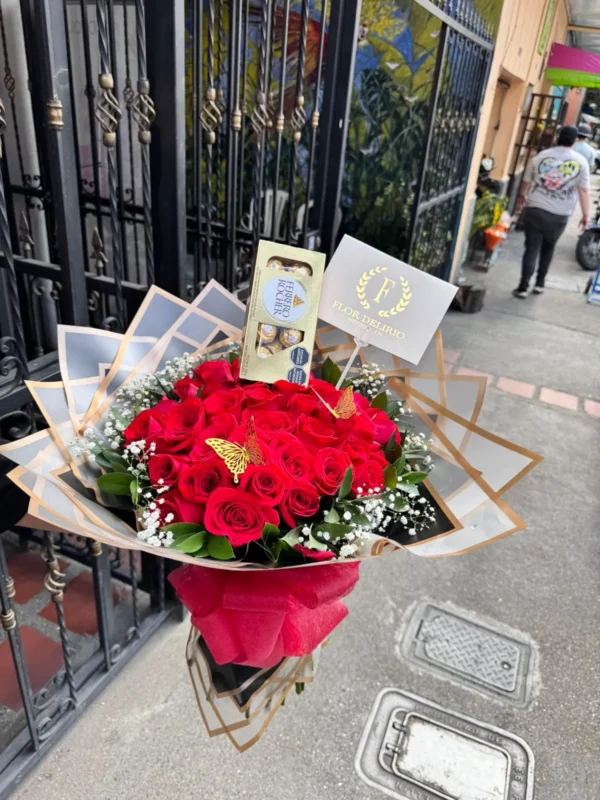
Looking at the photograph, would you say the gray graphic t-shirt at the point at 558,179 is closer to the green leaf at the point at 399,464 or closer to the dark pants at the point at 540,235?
the dark pants at the point at 540,235

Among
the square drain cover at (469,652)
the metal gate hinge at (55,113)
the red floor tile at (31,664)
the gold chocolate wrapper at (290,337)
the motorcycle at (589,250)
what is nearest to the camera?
the gold chocolate wrapper at (290,337)

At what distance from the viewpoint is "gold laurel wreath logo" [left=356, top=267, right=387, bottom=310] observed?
1.07 m

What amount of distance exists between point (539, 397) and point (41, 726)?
386 centimetres

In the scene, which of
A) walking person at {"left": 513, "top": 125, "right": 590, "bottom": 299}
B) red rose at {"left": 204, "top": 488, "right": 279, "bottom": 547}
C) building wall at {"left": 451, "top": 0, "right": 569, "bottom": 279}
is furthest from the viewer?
walking person at {"left": 513, "top": 125, "right": 590, "bottom": 299}

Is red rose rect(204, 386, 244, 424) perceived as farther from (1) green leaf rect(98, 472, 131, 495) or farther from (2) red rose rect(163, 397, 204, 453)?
(1) green leaf rect(98, 472, 131, 495)

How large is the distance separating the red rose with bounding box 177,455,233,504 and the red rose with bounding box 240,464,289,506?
30 millimetres

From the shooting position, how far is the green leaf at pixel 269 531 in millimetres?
856

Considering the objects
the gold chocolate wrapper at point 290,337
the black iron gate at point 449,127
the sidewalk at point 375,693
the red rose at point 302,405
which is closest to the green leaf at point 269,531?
the red rose at point 302,405

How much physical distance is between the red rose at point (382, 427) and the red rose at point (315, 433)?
0.09 m

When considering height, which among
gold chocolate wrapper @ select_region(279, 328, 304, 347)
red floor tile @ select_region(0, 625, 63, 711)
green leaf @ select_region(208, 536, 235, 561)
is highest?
gold chocolate wrapper @ select_region(279, 328, 304, 347)

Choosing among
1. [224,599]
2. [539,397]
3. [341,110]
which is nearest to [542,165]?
[539,397]

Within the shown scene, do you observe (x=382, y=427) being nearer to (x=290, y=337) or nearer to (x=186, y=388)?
(x=290, y=337)

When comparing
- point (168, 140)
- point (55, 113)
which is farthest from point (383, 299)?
point (168, 140)

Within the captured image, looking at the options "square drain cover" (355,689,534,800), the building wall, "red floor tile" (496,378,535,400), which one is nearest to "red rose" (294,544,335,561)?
"square drain cover" (355,689,534,800)
